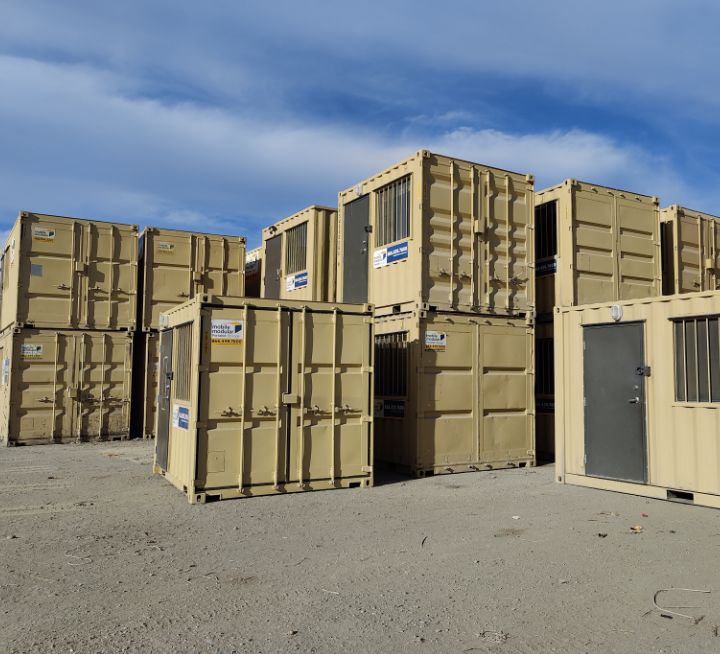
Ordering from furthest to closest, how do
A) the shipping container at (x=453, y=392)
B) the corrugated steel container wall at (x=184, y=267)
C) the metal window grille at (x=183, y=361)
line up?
the corrugated steel container wall at (x=184, y=267) < the shipping container at (x=453, y=392) < the metal window grille at (x=183, y=361)

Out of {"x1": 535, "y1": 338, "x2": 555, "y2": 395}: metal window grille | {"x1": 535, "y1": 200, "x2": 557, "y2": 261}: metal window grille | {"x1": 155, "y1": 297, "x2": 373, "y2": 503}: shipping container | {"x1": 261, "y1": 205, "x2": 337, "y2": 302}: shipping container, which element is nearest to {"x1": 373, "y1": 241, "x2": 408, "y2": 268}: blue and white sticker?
{"x1": 155, "y1": 297, "x2": 373, "y2": 503}: shipping container

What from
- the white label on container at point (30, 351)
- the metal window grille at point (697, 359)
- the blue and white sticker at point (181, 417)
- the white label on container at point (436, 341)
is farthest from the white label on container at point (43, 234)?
the metal window grille at point (697, 359)

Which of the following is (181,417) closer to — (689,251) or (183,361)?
(183,361)

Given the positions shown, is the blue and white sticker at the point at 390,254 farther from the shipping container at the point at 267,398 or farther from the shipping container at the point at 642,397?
the shipping container at the point at 642,397

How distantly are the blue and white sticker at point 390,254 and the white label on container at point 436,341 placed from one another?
1.30m

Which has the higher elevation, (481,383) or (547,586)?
(481,383)

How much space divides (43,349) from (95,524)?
805cm

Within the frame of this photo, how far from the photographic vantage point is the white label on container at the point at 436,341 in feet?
32.3

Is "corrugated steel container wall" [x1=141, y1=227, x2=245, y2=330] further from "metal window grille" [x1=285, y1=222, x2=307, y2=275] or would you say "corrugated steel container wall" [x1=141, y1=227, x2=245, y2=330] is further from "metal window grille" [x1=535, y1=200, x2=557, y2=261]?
"metal window grille" [x1=535, y1=200, x2=557, y2=261]

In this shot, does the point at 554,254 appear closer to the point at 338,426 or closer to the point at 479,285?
the point at 479,285

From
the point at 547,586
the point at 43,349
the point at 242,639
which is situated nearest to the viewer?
the point at 242,639

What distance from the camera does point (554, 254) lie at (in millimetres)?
11672

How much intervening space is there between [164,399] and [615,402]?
6200 millimetres

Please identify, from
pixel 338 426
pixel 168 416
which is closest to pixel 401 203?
pixel 338 426
